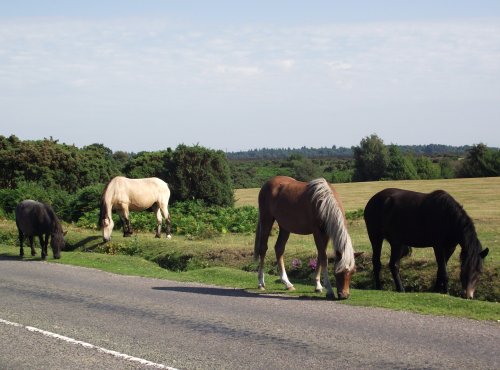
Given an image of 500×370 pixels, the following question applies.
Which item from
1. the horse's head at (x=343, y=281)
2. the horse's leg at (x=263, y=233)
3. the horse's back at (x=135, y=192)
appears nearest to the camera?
the horse's head at (x=343, y=281)

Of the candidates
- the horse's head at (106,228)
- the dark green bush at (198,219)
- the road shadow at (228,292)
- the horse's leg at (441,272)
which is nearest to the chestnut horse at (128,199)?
the horse's head at (106,228)

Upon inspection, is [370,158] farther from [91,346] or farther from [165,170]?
[91,346]

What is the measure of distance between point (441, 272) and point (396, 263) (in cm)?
120

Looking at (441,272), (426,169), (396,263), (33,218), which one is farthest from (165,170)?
(426,169)

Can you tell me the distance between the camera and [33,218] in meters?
22.6

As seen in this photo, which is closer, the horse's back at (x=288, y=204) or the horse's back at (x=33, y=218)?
the horse's back at (x=288, y=204)

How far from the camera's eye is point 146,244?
78.0 feet

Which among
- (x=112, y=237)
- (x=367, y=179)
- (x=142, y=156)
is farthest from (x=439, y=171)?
(x=112, y=237)

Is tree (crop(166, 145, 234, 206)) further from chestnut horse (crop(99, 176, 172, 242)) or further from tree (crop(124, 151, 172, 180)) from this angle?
chestnut horse (crop(99, 176, 172, 242))

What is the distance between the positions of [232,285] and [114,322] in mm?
4546

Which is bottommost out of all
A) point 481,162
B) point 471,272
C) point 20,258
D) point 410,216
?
point 20,258

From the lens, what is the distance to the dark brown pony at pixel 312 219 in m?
12.8

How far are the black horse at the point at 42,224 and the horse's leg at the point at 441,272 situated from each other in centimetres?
1191

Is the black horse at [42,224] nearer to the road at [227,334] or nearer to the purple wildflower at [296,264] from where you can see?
the purple wildflower at [296,264]
